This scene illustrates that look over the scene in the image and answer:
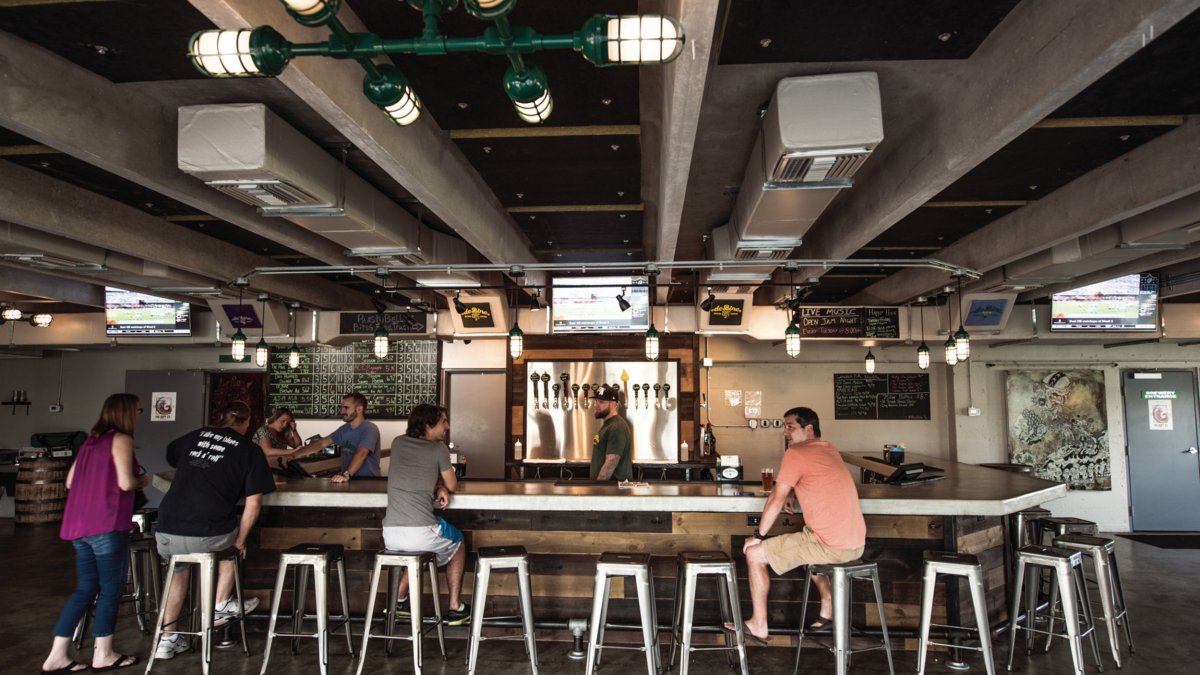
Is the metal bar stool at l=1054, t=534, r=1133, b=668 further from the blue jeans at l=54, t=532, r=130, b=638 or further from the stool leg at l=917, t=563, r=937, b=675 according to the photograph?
the blue jeans at l=54, t=532, r=130, b=638

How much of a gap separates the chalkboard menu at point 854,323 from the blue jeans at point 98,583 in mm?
7040

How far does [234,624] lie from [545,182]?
3.81 m

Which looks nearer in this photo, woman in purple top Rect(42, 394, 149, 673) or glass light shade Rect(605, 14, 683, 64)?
glass light shade Rect(605, 14, 683, 64)

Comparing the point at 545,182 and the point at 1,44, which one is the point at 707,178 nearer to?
the point at 545,182

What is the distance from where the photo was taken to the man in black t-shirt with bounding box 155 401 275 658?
3.93m

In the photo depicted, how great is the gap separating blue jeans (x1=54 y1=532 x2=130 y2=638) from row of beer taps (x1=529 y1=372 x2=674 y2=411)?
5414 millimetres

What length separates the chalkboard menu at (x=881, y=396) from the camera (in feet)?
31.3

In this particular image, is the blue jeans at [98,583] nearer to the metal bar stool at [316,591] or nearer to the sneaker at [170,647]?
the sneaker at [170,647]

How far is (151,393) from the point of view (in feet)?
32.5

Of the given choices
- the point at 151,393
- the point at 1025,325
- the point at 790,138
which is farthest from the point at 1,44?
the point at 1025,325

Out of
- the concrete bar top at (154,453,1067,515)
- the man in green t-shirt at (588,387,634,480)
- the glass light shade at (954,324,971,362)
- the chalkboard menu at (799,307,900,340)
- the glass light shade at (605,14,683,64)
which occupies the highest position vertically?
the glass light shade at (605,14,683,64)

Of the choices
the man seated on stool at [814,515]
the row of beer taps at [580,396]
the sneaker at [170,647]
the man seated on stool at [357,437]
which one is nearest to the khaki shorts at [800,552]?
the man seated on stool at [814,515]

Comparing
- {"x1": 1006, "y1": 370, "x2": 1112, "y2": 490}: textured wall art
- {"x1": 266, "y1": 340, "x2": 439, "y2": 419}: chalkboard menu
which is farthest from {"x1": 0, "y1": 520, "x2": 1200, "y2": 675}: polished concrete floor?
{"x1": 266, "y1": 340, "x2": 439, "y2": 419}: chalkboard menu

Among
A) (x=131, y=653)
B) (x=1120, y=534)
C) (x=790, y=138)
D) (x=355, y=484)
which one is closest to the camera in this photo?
(x=790, y=138)
